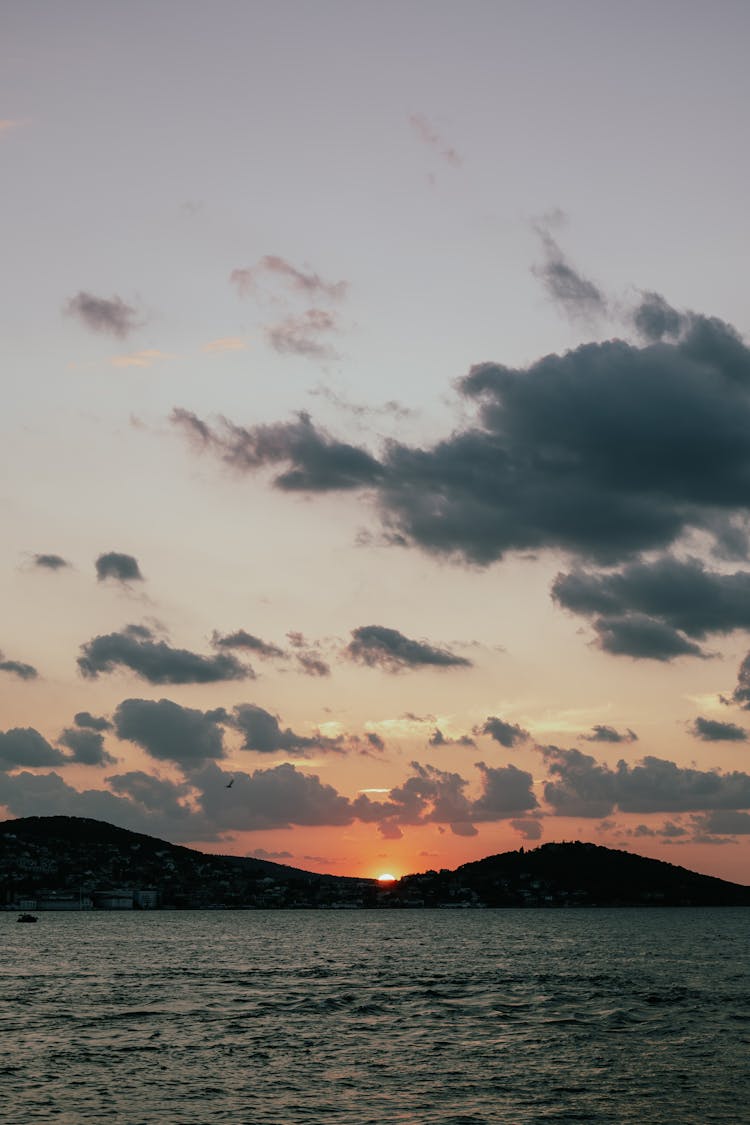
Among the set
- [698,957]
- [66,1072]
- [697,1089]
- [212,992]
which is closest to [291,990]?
[212,992]

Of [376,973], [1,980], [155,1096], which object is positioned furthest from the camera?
[376,973]

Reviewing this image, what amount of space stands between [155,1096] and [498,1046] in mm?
28126

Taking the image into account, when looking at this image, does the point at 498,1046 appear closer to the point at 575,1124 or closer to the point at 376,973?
the point at 575,1124

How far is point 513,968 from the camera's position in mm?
152500

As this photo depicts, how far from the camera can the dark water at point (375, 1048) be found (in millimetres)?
58406

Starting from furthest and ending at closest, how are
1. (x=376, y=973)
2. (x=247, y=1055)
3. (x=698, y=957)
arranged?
(x=698, y=957) → (x=376, y=973) → (x=247, y=1055)

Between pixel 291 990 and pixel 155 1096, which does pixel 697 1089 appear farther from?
pixel 291 990

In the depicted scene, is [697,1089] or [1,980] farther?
[1,980]

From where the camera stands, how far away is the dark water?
58406 millimetres

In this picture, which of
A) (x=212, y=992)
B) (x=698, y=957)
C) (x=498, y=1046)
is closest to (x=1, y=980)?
(x=212, y=992)

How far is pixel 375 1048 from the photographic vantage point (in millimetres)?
78500

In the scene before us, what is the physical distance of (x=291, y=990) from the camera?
120688mm

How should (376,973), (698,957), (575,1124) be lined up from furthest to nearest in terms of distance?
(698,957) → (376,973) → (575,1124)

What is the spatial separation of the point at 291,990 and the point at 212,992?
29.0ft
